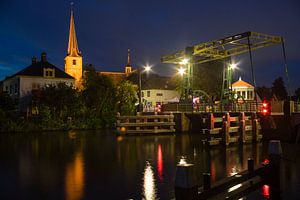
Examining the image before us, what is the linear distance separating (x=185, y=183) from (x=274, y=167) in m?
3.55

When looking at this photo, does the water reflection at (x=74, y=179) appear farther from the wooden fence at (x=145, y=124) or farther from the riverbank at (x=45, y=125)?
the riverbank at (x=45, y=125)

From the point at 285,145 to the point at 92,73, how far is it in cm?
3213

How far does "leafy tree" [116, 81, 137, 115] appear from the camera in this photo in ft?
Answer: 138

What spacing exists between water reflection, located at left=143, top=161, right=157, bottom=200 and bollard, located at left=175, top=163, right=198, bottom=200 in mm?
3510

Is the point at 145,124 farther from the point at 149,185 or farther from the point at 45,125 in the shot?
the point at 149,185

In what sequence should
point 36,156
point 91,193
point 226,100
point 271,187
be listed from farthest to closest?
1. point 226,100
2. point 36,156
3. point 91,193
4. point 271,187

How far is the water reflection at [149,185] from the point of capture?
8.18 m

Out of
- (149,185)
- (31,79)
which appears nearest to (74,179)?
(149,185)

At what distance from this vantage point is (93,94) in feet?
137

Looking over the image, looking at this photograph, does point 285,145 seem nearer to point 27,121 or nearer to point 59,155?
point 59,155

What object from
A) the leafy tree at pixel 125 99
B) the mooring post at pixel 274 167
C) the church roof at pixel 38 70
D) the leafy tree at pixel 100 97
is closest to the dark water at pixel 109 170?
the mooring post at pixel 274 167

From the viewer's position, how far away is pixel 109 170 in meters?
11.7

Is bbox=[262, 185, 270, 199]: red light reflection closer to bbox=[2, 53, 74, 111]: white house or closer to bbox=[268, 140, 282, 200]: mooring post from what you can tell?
bbox=[268, 140, 282, 200]: mooring post

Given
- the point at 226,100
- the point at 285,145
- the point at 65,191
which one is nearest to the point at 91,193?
the point at 65,191
